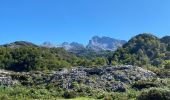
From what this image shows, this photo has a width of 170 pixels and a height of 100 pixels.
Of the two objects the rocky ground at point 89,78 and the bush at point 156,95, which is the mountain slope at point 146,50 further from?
the bush at point 156,95

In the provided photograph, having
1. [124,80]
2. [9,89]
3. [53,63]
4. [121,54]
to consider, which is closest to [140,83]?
[124,80]

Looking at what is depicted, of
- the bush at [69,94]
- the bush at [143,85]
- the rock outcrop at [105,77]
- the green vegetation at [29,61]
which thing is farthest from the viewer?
the green vegetation at [29,61]

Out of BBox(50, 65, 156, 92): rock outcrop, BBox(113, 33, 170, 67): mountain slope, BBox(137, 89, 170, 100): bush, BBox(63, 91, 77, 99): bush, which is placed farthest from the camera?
BBox(113, 33, 170, 67): mountain slope

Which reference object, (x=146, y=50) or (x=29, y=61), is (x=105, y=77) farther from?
(x=146, y=50)

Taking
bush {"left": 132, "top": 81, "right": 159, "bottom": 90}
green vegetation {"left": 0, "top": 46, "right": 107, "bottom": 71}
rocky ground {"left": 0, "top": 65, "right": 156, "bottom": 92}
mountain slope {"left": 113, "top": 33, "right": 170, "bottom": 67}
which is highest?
mountain slope {"left": 113, "top": 33, "right": 170, "bottom": 67}

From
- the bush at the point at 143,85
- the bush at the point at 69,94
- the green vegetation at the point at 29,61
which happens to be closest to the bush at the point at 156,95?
the bush at the point at 69,94

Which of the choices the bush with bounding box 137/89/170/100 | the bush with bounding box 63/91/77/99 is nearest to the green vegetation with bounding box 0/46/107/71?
the bush with bounding box 63/91/77/99

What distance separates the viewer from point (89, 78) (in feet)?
180

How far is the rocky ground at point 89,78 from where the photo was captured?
5183cm

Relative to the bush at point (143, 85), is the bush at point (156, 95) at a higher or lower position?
lower

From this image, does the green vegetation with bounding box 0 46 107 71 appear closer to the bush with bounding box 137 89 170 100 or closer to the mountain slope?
the mountain slope

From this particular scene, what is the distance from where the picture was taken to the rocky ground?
51.8 m

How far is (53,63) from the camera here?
355 ft

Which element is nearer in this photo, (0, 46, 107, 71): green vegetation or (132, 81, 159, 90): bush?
(132, 81, 159, 90): bush
